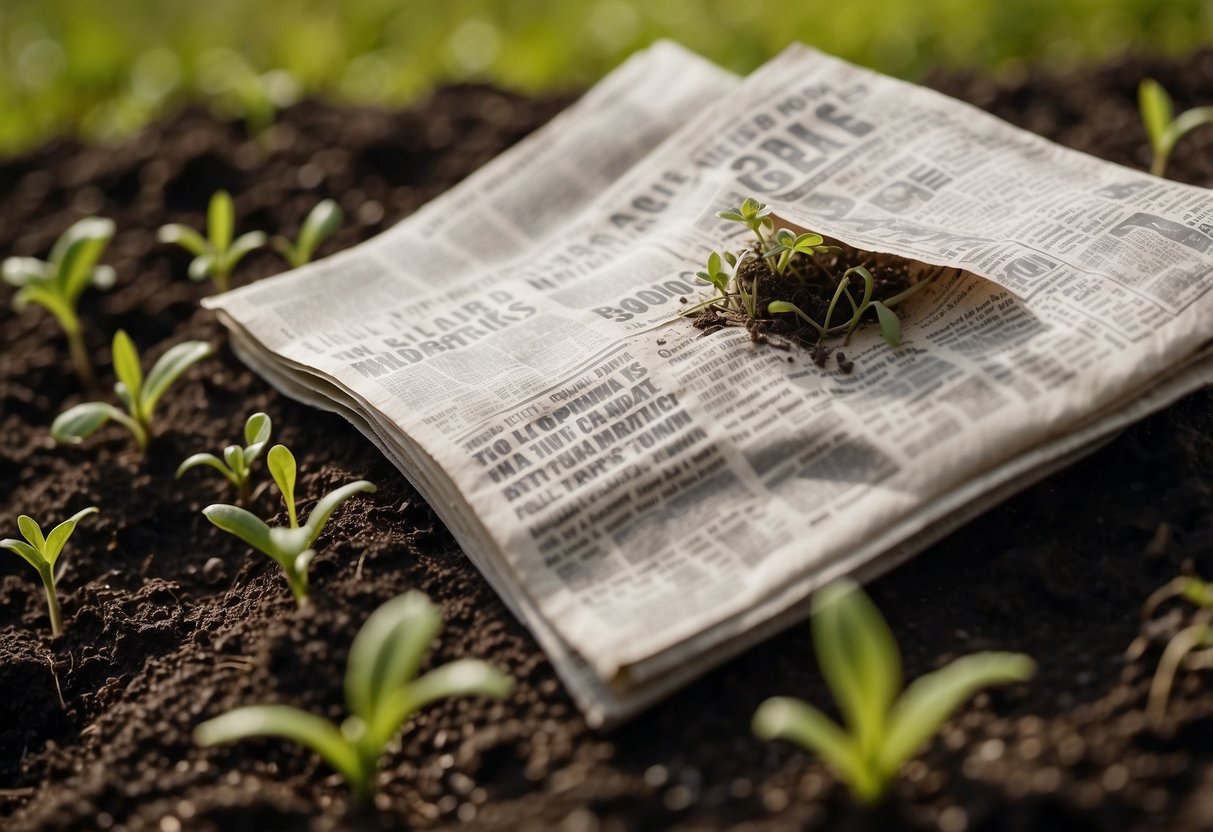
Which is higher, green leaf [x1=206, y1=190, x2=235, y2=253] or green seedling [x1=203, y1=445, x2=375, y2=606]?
green leaf [x1=206, y1=190, x2=235, y2=253]

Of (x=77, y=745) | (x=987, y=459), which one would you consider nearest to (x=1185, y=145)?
(x=987, y=459)

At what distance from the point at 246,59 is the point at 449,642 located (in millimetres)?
2283

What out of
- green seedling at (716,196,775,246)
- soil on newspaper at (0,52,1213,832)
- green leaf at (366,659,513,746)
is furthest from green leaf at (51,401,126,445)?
green seedling at (716,196,775,246)

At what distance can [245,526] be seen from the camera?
136 centimetres

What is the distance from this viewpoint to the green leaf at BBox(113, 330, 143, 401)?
1770 millimetres

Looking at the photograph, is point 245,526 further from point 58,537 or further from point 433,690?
point 433,690

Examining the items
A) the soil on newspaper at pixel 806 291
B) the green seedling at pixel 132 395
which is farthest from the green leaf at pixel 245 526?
the soil on newspaper at pixel 806 291

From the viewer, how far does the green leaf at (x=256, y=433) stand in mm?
1560

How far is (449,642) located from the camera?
1353mm

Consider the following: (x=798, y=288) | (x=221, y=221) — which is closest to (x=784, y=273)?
(x=798, y=288)

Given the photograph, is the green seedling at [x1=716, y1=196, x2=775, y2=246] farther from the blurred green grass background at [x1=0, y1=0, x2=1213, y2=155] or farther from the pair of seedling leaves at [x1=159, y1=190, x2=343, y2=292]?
the blurred green grass background at [x1=0, y1=0, x2=1213, y2=155]

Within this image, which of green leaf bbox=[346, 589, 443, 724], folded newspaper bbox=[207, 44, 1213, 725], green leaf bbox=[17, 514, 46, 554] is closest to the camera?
green leaf bbox=[346, 589, 443, 724]

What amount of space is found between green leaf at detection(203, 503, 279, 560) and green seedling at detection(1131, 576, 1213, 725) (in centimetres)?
98

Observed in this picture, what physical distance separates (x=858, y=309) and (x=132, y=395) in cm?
112
